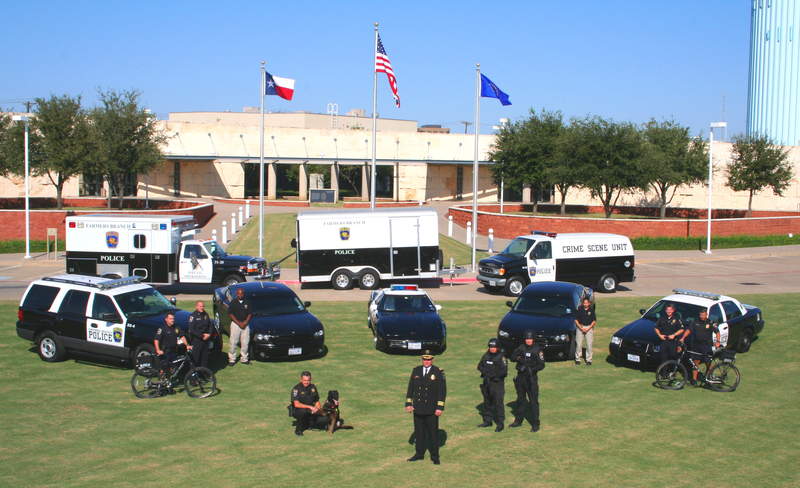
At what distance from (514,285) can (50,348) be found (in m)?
14.8

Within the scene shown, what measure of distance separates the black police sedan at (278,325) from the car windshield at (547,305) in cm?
473

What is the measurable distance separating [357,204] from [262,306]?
164 feet

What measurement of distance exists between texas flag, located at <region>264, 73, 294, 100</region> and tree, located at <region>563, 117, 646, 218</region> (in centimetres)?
2268

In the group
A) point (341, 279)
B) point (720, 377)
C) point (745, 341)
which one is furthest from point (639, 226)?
point (720, 377)

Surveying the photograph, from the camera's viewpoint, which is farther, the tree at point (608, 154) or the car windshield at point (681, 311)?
the tree at point (608, 154)

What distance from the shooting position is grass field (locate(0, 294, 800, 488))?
1006 cm

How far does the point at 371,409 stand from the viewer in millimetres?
13039

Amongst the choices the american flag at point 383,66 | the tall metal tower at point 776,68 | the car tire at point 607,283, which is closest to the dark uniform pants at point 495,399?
the car tire at point 607,283

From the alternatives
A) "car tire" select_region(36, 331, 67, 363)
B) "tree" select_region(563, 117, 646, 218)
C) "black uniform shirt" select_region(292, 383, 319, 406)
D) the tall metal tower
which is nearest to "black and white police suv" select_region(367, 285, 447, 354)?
"black uniform shirt" select_region(292, 383, 319, 406)

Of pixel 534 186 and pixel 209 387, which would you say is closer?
pixel 209 387

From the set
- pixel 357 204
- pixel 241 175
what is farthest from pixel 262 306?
pixel 241 175

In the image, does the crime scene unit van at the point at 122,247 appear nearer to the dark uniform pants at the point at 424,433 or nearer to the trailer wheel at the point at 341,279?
the trailer wheel at the point at 341,279

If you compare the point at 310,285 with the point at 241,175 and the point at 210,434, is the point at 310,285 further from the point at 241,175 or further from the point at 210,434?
the point at 241,175

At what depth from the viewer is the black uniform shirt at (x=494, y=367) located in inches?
464
